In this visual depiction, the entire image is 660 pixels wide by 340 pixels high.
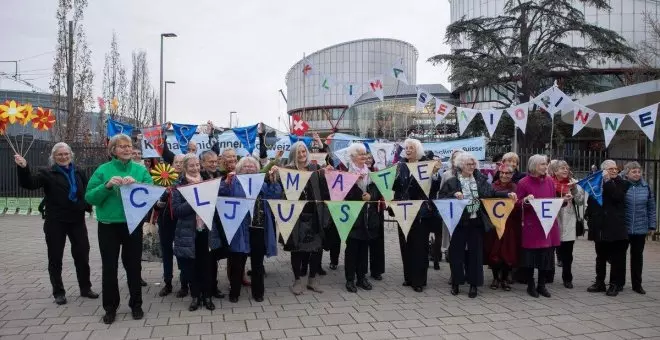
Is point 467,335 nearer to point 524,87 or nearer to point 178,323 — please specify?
point 178,323

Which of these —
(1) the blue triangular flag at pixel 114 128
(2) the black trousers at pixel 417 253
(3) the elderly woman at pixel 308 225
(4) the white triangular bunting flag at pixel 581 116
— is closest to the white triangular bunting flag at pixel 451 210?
(2) the black trousers at pixel 417 253

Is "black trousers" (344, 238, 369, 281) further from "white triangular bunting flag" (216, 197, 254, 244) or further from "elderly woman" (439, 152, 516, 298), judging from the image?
"white triangular bunting flag" (216, 197, 254, 244)

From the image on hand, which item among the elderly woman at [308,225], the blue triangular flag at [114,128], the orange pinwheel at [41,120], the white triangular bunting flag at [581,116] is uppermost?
Result: the white triangular bunting flag at [581,116]

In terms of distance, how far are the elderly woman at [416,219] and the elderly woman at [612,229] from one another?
234 centimetres

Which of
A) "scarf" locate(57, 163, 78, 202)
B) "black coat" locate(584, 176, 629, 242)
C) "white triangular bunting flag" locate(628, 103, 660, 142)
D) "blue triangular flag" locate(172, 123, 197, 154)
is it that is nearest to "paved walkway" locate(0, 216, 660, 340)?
"black coat" locate(584, 176, 629, 242)

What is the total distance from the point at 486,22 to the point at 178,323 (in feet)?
99.3

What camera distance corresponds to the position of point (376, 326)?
5.15 meters

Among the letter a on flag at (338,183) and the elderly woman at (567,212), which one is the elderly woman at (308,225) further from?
the elderly woman at (567,212)

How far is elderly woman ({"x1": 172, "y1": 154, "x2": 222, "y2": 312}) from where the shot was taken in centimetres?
557

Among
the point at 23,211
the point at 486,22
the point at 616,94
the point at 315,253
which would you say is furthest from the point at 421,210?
the point at 486,22

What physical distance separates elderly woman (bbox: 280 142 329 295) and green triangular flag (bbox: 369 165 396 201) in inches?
28.8

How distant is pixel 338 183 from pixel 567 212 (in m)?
3.55

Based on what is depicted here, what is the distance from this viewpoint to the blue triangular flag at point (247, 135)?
434 inches

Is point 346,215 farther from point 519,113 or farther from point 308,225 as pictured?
point 519,113
